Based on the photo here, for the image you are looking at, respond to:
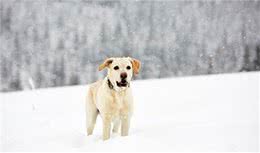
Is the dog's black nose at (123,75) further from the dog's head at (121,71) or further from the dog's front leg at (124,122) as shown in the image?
the dog's front leg at (124,122)

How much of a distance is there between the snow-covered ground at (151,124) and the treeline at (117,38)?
13183 mm

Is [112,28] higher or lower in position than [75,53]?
higher

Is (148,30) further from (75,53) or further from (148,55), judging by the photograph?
(75,53)

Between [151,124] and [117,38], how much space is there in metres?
26.3

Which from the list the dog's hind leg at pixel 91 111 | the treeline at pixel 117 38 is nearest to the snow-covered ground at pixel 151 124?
the dog's hind leg at pixel 91 111

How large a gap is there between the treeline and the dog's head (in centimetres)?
2200

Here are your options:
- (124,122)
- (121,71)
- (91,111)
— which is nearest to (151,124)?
(91,111)

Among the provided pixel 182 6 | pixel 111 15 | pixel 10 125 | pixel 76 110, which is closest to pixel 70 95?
pixel 76 110

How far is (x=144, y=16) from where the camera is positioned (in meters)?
33.3

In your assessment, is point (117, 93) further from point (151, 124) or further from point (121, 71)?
Answer: point (151, 124)

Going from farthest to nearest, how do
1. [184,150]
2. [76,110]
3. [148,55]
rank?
[148,55], [76,110], [184,150]

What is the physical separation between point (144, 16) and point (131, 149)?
29.1m

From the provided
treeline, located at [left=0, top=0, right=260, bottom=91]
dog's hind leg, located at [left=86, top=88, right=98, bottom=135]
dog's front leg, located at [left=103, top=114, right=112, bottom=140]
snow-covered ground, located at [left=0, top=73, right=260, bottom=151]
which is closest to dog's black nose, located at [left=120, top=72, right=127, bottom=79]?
dog's front leg, located at [left=103, top=114, right=112, bottom=140]

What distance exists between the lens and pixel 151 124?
25.9 feet
